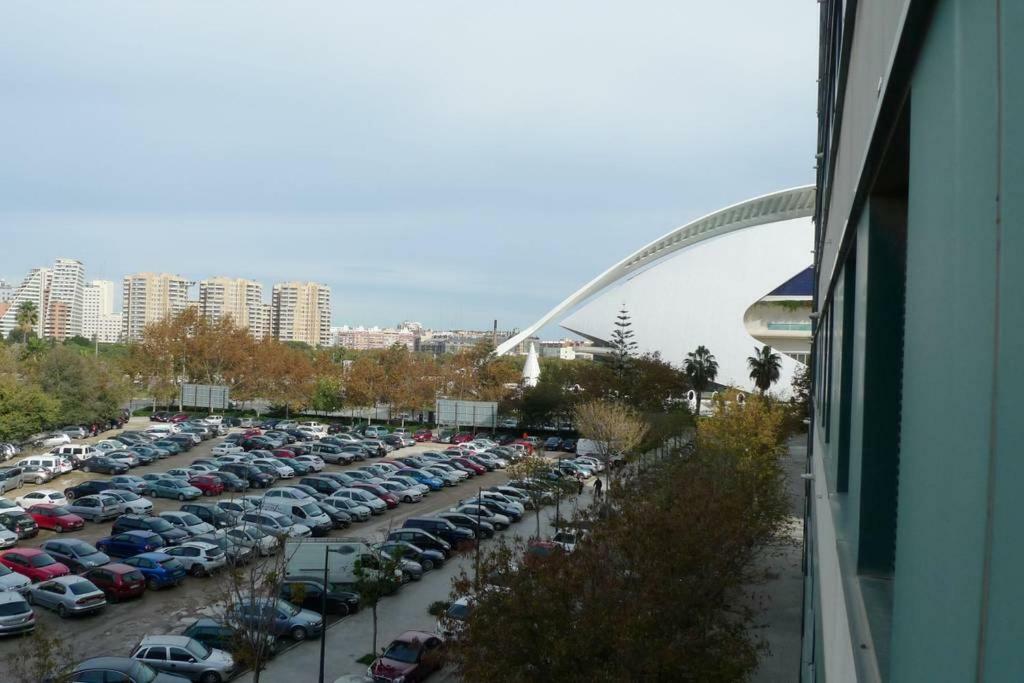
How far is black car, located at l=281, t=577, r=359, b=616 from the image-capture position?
48.7 ft

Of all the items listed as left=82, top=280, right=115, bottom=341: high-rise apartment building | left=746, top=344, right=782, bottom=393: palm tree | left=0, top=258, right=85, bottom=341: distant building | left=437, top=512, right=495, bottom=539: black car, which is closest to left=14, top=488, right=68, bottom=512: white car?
left=437, top=512, right=495, bottom=539: black car

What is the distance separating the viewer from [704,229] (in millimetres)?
68438

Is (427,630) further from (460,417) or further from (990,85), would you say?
(460,417)

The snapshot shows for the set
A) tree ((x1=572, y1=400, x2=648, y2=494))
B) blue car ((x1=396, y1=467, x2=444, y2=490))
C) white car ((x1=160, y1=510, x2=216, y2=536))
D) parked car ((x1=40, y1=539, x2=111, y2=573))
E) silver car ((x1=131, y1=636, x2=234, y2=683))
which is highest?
tree ((x1=572, y1=400, x2=648, y2=494))

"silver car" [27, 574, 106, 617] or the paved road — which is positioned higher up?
"silver car" [27, 574, 106, 617]

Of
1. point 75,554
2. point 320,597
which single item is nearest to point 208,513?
point 75,554

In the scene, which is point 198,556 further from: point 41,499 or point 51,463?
point 51,463

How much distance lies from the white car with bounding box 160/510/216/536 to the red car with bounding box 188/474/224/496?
5115mm

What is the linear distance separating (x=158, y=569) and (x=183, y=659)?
479 cm

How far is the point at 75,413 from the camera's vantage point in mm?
37062

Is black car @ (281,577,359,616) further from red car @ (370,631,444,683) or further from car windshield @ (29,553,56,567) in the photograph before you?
car windshield @ (29,553,56,567)

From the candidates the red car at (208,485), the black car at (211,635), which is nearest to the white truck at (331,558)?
the black car at (211,635)

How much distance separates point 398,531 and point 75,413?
24.4 metres

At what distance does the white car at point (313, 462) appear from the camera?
97.5ft
